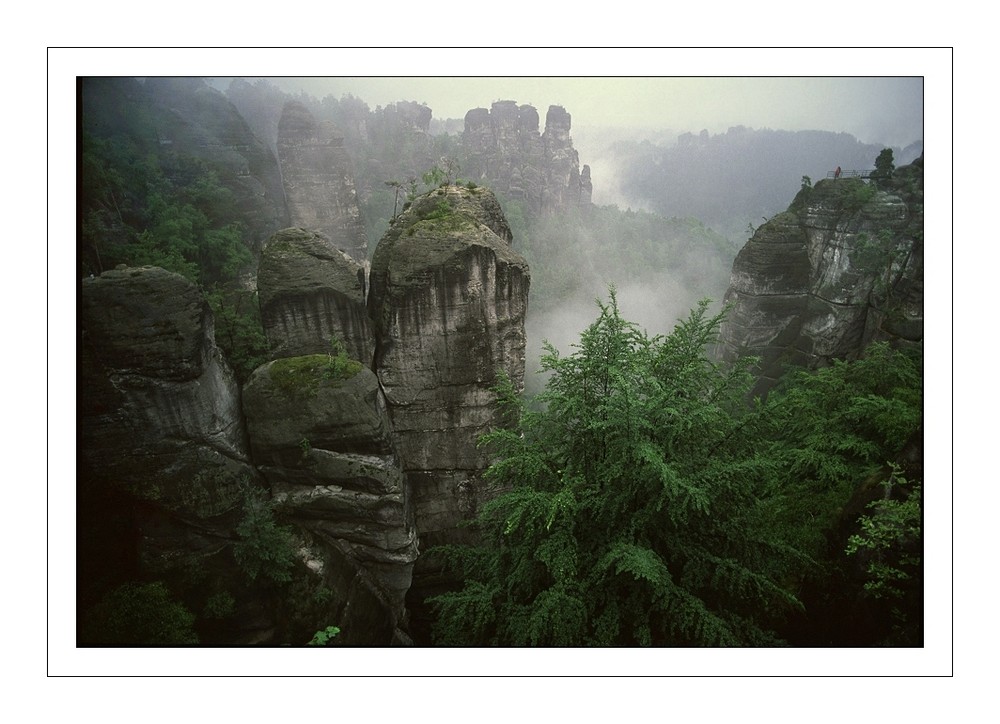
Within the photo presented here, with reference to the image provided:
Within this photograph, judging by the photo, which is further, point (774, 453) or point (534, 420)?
point (774, 453)

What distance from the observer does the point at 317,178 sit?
26.7 m

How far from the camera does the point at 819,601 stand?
5.86 meters

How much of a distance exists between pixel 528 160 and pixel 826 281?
1222 inches

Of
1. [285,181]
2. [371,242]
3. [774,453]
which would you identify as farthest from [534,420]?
[371,242]

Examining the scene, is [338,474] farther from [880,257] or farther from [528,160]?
[528,160]

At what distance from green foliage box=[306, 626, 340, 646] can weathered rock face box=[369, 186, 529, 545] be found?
10.1 feet

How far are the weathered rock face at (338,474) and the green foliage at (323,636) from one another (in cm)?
72

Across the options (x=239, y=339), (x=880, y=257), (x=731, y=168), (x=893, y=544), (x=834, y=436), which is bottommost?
(x=893, y=544)

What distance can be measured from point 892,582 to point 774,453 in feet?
7.07

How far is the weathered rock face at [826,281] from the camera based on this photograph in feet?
49.4

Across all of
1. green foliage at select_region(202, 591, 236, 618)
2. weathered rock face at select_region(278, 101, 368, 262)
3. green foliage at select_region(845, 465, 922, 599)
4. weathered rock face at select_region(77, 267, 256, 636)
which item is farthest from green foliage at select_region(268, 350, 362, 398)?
weathered rock face at select_region(278, 101, 368, 262)

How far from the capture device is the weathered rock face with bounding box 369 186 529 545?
910 cm

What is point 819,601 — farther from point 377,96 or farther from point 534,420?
point 377,96

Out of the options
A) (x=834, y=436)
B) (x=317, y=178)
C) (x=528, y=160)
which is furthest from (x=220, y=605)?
(x=528, y=160)
